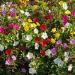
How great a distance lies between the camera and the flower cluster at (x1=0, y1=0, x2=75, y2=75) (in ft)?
15.7

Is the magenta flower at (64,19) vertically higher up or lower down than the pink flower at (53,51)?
higher up

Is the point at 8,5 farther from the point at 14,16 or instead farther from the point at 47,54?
the point at 47,54

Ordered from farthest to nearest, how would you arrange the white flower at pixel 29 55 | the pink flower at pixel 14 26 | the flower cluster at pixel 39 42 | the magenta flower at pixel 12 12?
1. the magenta flower at pixel 12 12
2. the pink flower at pixel 14 26
3. the white flower at pixel 29 55
4. the flower cluster at pixel 39 42

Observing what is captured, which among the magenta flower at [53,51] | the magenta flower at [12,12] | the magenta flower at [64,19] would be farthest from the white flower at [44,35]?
the magenta flower at [12,12]

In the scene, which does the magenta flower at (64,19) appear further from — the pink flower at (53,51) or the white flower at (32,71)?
the white flower at (32,71)

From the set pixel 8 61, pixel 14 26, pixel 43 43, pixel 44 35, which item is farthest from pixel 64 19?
pixel 8 61

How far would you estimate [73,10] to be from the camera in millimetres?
5664

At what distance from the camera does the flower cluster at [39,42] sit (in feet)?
15.7

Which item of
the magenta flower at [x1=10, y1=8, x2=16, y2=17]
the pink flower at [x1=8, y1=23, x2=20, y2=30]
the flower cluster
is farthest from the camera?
the magenta flower at [x1=10, y1=8, x2=16, y2=17]

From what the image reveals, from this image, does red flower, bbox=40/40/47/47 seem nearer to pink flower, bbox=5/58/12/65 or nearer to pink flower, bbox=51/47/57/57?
pink flower, bbox=51/47/57/57

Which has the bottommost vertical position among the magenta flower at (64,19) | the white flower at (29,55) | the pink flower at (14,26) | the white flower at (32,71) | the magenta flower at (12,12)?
the white flower at (32,71)

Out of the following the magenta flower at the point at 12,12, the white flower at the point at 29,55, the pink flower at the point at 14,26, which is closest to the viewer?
the white flower at the point at 29,55

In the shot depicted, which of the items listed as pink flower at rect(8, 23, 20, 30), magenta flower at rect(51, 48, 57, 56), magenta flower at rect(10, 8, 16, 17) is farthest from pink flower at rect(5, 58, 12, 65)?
magenta flower at rect(10, 8, 16, 17)

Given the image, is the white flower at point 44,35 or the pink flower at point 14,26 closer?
the white flower at point 44,35
